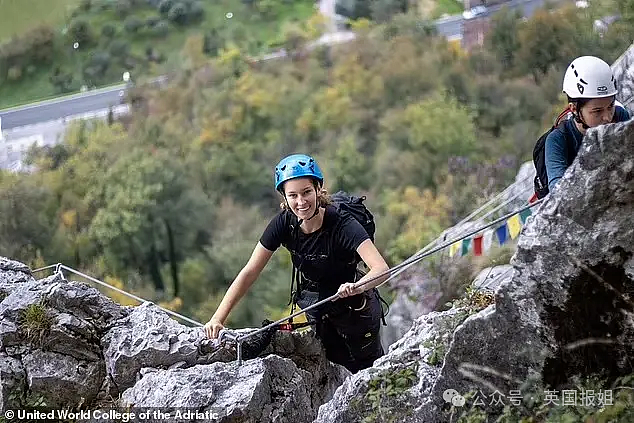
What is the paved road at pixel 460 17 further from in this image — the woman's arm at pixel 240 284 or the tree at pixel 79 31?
the woman's arm at pixel 240 284

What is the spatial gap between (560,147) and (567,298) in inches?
48.3

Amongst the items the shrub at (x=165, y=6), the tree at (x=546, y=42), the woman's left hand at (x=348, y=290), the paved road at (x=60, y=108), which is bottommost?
the woman's left hand at (x=348, y=290)

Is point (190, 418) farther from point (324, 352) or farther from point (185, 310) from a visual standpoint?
point (185, 310)

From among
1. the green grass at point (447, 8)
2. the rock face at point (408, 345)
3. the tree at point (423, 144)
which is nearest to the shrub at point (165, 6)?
the green grass at point (447, 8)

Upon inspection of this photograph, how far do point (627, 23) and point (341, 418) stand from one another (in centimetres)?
2418

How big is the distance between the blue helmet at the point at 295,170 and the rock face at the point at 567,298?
156 centimetres

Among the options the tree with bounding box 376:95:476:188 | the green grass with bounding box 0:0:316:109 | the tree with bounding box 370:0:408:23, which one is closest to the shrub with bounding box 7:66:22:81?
the green grass with bounding box 0:0:316:109

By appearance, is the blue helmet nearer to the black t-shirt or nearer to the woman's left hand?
the black t-shirt

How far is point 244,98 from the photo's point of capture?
51.2 m

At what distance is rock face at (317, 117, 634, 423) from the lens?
3.74m

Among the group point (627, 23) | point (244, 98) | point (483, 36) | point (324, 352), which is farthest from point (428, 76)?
point (324, 352)

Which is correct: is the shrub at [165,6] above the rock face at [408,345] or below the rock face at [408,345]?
above

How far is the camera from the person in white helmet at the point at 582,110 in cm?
464

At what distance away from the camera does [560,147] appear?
15.2 feet
